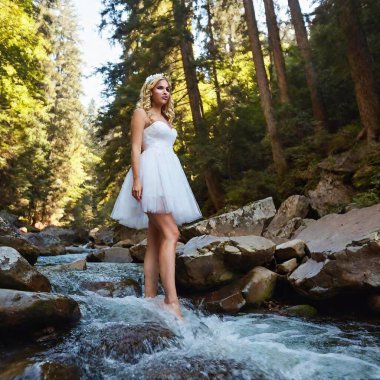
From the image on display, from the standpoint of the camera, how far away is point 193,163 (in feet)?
44.5

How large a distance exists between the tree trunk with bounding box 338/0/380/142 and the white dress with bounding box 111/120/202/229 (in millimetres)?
6546

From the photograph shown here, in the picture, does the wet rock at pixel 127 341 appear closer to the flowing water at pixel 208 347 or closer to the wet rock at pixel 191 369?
the flowing water at pixel 208 347

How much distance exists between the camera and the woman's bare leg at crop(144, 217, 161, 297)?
13.4 feet

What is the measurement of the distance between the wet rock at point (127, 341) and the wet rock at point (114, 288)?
2.10 meters

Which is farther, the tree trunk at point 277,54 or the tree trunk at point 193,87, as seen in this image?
the tree trunk at point 277,54

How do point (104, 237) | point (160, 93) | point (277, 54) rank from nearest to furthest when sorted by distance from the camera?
point (160, 93) → point (277, 54) → point (104, 237)

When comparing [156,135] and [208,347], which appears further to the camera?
[156,135]

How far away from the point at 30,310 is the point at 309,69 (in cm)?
1185

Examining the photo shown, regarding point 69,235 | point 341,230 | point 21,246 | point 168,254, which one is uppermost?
point 69,235

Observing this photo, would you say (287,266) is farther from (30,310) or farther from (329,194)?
(329,194)

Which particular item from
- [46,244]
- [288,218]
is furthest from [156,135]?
[46,244]

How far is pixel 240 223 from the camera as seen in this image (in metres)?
8.61

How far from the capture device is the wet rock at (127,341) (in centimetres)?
299

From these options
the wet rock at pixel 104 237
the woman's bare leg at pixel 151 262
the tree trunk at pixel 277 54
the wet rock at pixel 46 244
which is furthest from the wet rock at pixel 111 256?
the wet rock at pixel 104 237
